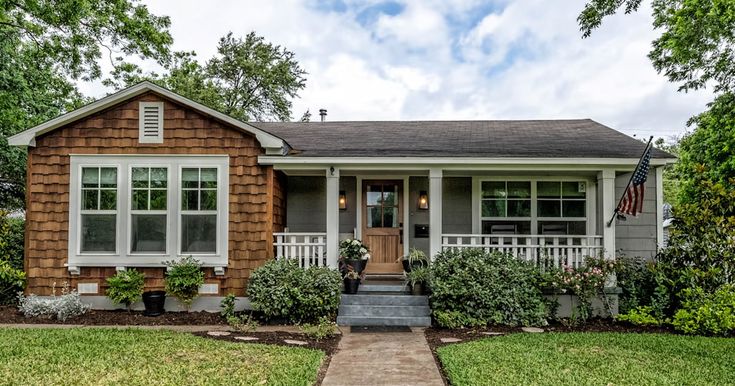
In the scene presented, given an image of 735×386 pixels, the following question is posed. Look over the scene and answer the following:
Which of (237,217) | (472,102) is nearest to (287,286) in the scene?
(237,217)

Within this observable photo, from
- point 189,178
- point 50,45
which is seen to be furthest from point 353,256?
point 50,45

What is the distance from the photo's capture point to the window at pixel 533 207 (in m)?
8.86

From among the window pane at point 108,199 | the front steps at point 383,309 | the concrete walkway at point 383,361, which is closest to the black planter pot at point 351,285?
the front steps at point 383,309

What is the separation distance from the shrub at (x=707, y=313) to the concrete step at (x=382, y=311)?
11.7ft

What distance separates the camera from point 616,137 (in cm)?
913

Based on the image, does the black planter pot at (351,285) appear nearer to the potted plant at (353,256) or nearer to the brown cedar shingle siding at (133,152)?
the potted plant at (353,256)

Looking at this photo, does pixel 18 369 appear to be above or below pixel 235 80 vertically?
below

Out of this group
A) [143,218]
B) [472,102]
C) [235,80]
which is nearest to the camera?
[143,218]

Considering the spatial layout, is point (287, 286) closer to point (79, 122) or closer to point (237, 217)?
point (237, 217)

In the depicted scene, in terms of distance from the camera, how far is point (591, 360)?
5.06m

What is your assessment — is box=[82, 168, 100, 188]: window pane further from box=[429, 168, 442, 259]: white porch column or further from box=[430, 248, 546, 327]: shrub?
box=[430, 248, 546, 327]: shrub

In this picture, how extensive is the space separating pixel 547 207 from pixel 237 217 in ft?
18.6

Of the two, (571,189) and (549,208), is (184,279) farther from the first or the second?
(571,189)

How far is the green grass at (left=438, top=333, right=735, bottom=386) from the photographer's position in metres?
4.42
